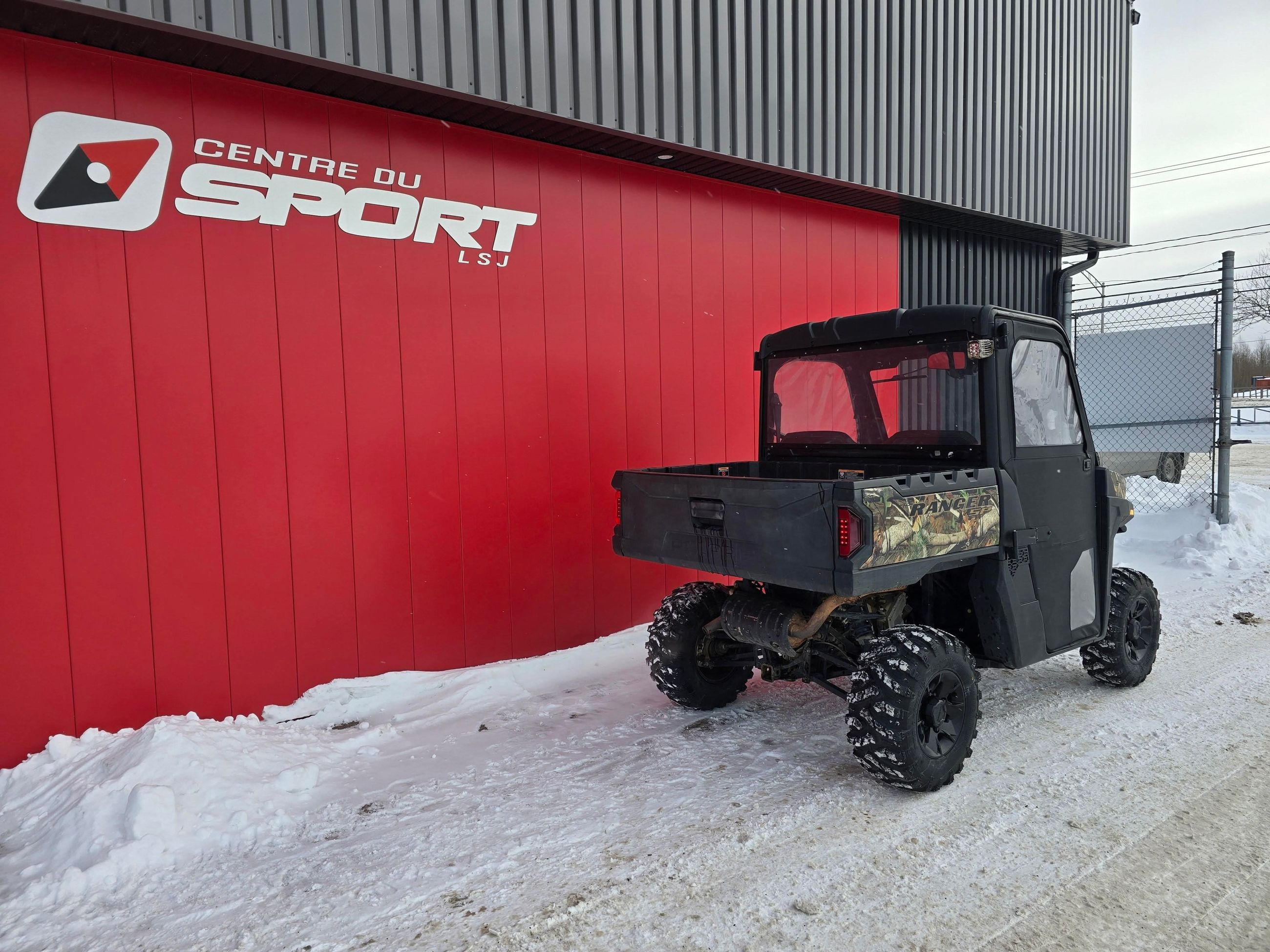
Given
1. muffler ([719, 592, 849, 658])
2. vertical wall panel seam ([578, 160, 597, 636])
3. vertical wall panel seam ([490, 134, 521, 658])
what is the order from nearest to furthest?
muffler ([719, 592, 849, 658])
vertical wall panel seam ([490, 134, 521, 658])
vertical wall panel seam ([578, 160, 597, 636])

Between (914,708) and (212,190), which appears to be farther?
(212,190)

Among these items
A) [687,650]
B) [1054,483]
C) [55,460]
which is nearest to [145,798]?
[55,460]

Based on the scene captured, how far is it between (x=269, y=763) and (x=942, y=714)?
335 cm

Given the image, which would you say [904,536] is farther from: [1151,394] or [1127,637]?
[1151,394]

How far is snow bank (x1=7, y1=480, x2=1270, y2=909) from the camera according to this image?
3.30 metres

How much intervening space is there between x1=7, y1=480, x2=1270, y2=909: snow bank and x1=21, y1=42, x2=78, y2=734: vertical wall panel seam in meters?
0.38

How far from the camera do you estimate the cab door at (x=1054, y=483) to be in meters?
4.17

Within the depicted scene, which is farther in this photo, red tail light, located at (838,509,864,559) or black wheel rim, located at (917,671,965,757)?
black wheel rim, located at (917,671,965,757)

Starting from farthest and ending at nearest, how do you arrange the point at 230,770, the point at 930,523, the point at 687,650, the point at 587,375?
1. the point at 587,375
2. the point at 687,650
3. the point at 230,770
4. the point at 930,523

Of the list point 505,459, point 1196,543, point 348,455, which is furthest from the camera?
point 1196,543

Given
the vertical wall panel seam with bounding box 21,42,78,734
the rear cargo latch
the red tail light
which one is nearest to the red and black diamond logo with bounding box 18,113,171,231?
the vertical wall panel seam with bounding box 21,42,78,734

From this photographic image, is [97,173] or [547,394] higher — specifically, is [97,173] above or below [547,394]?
above

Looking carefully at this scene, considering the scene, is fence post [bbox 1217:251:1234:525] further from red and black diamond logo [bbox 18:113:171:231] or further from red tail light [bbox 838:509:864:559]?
red and black diamond logo [bbox 18:113:171:231]

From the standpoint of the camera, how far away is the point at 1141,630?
5051mm
